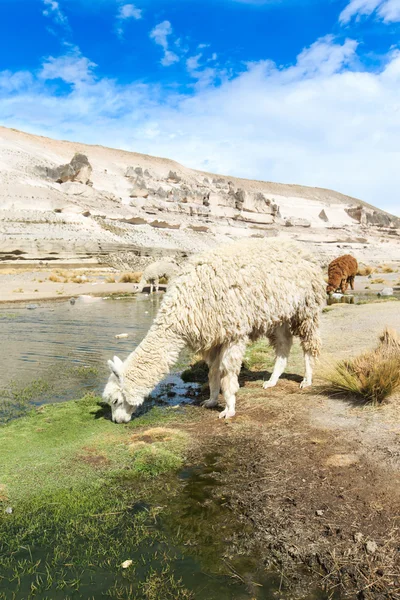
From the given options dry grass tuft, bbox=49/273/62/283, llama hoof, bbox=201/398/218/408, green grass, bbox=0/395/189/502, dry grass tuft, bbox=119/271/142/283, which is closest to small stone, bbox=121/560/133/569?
green grass, bbox=0/395/189/502

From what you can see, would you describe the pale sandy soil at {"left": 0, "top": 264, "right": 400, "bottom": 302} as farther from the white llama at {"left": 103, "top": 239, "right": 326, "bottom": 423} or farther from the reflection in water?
the white llama at {"left": 103, "top": 239, "right": 326, "bottom": 423}

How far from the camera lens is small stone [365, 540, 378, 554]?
3.11 meters

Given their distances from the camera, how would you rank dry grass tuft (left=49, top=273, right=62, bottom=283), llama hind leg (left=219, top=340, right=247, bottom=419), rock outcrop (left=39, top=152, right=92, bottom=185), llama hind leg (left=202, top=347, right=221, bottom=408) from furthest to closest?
rock outcrop (left=39, top=152, right=92, bottom=185)
dry grass tuft (left=49, top=273, right=62, bottom=283)
llama hind leg (left=202, top=347, right=221, bottom=408)
llama hind leg (left=219, top=340, right=247, bottom=419)

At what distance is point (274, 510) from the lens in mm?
3746

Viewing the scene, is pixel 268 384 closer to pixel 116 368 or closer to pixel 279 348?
pixel 279 348

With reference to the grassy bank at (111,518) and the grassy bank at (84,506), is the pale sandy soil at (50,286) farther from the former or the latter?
the grassy bank at (111,518)

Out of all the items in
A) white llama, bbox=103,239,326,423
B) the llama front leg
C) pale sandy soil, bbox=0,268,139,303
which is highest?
white llama, bbox=103,239,326,423

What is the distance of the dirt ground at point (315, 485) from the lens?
9.91 feet

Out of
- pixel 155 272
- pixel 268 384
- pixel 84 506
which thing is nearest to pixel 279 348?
pixel 268 384

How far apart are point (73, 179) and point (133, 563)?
61.7 m

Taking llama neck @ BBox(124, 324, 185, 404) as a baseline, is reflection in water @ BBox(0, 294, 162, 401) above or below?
below

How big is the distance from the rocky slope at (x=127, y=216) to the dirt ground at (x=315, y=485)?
27494 mm

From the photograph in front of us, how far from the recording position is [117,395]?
575 centimetres

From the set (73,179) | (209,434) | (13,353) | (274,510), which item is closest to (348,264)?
(13,353)
